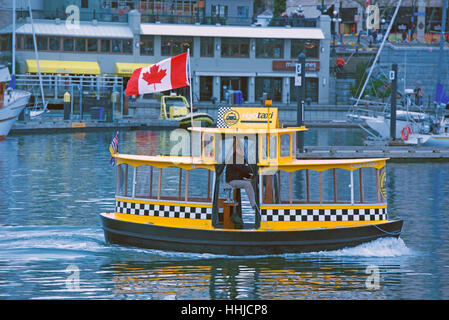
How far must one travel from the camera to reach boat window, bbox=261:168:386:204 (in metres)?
20.5

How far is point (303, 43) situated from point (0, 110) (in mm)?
37313

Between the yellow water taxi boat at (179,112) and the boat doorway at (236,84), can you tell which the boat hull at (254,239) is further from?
the boat doorway at (236,84)

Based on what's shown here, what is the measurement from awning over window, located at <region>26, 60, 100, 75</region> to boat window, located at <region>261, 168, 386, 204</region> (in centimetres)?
4100

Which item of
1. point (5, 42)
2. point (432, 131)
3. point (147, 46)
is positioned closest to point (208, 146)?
point (432, 131)

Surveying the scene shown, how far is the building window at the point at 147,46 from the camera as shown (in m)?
79.7

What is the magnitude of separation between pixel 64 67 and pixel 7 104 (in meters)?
23.1

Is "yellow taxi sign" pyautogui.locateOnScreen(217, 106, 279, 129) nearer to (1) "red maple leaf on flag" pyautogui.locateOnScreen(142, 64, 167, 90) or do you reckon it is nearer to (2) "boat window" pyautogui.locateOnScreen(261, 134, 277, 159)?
(2) "boat window" pyautogui.locateOnScreen(261, 134, 277, 159)

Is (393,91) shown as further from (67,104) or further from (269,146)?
(67,104)

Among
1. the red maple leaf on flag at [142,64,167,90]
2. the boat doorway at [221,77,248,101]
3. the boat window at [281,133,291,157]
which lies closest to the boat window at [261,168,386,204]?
the boat window at [281,133,291,157]

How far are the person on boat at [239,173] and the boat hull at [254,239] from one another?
2.71 ft

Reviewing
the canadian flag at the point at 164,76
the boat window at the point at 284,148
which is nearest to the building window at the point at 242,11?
the canadian flag at the point at 164,76

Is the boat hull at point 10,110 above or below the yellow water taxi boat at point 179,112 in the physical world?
above

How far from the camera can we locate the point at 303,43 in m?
82.1
